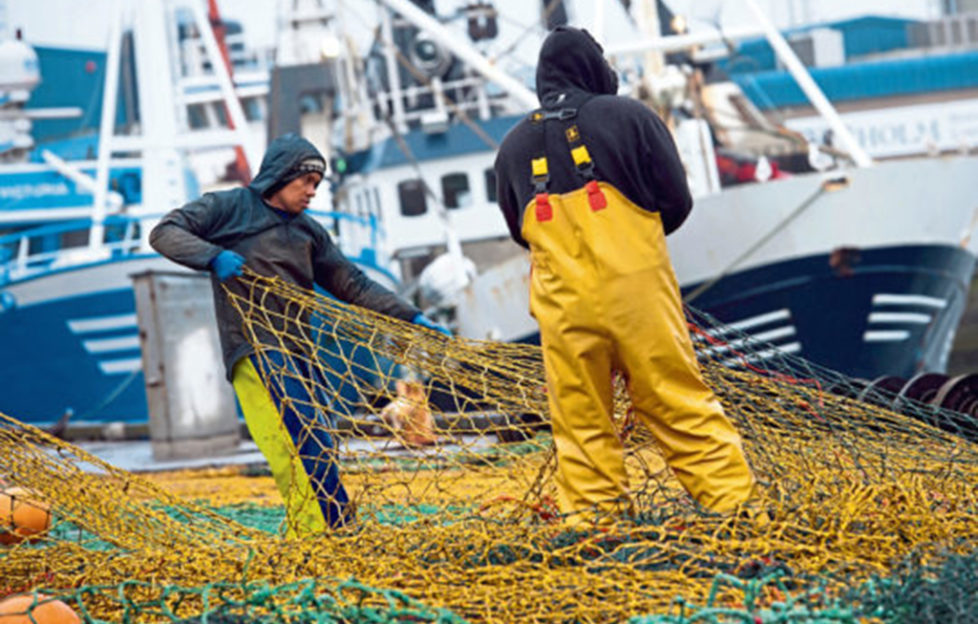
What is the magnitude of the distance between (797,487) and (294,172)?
1.78m

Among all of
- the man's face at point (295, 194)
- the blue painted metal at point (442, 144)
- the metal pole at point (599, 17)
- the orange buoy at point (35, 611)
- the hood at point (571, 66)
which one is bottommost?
the orange buoy at point (35, 611)

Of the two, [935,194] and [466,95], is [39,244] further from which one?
[935,194]

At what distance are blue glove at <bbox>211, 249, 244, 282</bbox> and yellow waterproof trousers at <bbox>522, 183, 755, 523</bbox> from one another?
3.26ft

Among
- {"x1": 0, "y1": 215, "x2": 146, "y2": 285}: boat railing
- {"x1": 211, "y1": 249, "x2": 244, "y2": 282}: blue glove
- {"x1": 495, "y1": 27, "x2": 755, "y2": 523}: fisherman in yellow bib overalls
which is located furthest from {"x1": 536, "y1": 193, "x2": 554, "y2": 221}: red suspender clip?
{"x1": 0, "y1": 215, "x2": 146, "y2": 285}: boat railing

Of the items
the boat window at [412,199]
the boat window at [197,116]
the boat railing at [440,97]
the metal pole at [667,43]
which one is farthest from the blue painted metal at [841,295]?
the boat window at [197,116]

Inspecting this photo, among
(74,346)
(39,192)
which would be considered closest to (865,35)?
(39,192)

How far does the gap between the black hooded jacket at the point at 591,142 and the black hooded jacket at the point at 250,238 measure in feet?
2.97

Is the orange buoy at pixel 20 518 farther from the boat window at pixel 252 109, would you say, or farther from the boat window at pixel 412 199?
the boat window at pixel 252 109

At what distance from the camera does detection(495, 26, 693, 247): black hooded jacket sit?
338cm

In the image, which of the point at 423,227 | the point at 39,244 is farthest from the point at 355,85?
the point at 39,244

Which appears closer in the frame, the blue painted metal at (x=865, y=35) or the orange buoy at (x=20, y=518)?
the orange buoy at (x=20, y=518)

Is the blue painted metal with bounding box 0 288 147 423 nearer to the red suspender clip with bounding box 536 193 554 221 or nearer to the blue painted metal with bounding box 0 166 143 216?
the blue painted metal with bounding box 0 166 143 216

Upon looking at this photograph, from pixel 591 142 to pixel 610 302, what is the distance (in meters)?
0.42

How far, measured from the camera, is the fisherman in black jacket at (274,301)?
4004 mm
